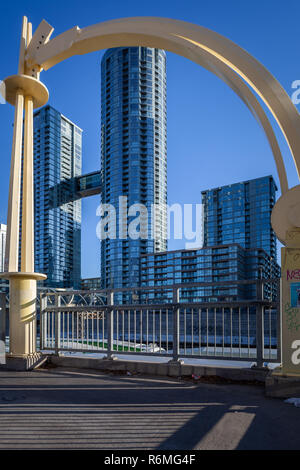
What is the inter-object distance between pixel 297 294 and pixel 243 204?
442 ft

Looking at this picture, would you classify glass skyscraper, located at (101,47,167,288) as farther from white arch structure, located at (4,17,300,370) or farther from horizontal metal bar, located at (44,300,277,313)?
horizontal metal bar, located at (44,300,277,313)

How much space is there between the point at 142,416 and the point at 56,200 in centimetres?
10888

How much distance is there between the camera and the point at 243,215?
13425cm

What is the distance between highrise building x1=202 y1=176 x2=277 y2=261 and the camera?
132m

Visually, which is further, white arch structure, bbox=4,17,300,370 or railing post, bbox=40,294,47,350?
railing post, bbox=40,294,47,350

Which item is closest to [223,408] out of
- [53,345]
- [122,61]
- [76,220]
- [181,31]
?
[53,345]

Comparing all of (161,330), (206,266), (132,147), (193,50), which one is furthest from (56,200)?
(193,50)

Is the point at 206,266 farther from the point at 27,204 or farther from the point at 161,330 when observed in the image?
the point at 27,204

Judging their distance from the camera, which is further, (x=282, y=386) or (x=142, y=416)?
(x=282, y=386)

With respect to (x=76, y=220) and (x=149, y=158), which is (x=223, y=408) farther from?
(x=76, y=220)

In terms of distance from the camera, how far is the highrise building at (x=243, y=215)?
432 feet

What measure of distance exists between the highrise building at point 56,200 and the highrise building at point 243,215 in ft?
174

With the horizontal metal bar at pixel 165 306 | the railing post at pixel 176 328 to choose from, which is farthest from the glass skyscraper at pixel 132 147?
the railing post at pixel 176 328

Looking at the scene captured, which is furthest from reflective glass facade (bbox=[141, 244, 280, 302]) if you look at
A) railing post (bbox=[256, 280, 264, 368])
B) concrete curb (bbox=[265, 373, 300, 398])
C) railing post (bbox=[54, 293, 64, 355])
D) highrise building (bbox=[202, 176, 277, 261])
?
concrete curb (bbox=[265, 373, 300, 398])
